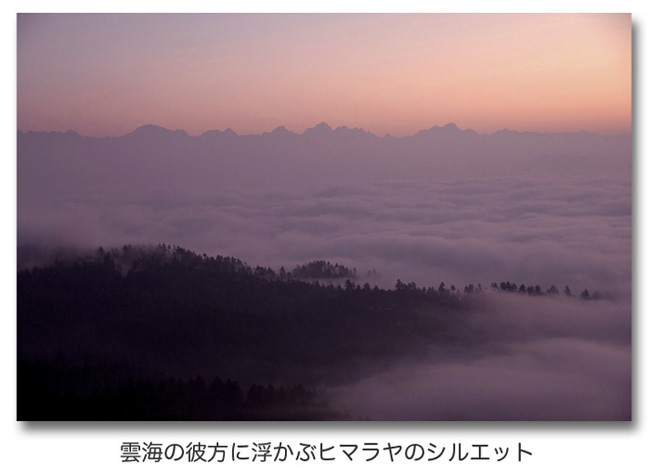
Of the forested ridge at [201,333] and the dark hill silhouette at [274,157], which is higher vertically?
the dark hill silhouette at [274,157]

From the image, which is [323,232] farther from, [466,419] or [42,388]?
[42,388]

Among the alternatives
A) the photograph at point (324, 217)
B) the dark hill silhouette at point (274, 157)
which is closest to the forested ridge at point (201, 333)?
the photograph at point (324, 217)

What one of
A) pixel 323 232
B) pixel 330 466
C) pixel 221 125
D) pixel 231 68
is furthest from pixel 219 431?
pixel 231 68

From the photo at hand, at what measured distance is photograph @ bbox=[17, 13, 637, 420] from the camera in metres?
3.32

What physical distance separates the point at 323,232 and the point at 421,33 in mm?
1123

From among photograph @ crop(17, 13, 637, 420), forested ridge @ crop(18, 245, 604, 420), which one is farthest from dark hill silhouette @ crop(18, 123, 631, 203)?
forested ridge @ crop(18, 245, 604, 420)

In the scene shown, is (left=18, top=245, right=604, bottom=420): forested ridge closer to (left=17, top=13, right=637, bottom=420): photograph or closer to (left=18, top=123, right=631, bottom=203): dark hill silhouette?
(left=17, top=13, right=637, bottom=420): photograph

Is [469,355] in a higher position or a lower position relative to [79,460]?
higher

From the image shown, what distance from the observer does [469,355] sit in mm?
3326

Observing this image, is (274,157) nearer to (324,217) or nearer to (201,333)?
(324,217)

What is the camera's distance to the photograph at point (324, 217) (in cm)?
332

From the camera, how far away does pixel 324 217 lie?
3.39 metres

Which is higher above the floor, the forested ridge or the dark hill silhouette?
the dark hill silhouette

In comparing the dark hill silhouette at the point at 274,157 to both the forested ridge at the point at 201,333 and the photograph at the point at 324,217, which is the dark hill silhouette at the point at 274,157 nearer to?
the photograph at the point at 324,217
